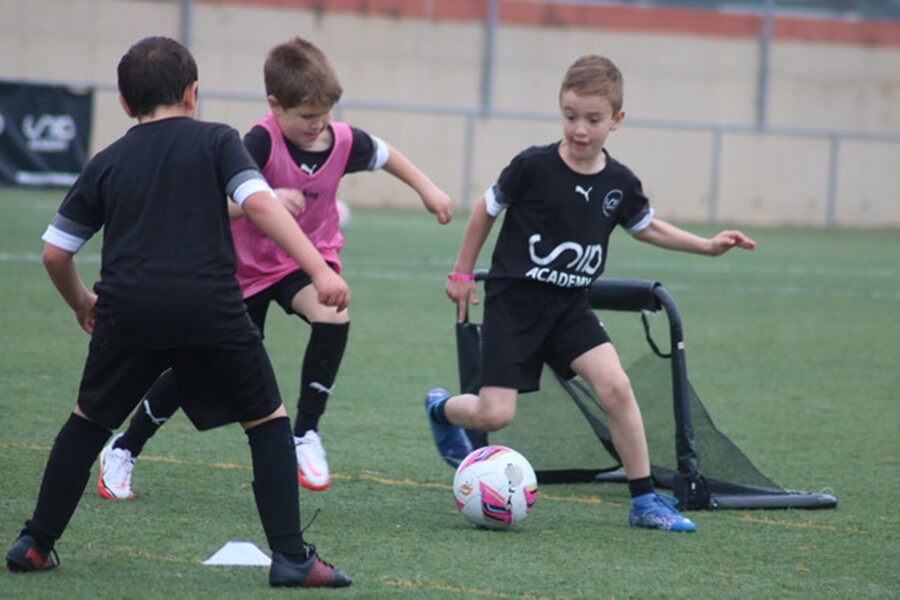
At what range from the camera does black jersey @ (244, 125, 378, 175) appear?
5441 millimetres

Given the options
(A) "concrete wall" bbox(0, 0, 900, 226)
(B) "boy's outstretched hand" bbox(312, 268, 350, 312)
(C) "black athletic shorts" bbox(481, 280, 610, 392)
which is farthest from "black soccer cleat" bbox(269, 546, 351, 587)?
(A) "concrete wall" bbox(0, 0, 900, 226)

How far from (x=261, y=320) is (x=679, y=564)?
1.97 meters

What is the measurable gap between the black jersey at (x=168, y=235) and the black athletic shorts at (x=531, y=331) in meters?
1.51

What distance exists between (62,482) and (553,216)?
2018 mm

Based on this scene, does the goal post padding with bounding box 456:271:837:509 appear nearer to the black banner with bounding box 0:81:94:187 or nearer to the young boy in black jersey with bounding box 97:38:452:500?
the young boy in black jersey with bounding box 97:38:452:500

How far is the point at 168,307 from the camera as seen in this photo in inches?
154

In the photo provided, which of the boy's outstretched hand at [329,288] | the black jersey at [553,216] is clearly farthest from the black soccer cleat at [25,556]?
the black jersey at [553,216]

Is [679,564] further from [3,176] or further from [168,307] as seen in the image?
[3,176]

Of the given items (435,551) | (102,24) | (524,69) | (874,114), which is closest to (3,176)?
(102,24)

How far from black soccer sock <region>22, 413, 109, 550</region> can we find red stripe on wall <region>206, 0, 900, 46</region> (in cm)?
2449

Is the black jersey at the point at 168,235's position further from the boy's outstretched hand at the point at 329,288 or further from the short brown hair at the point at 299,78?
the short brown hair at the point at 299,78

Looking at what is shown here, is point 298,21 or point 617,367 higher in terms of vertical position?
point 298,21

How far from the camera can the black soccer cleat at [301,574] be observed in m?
4.01

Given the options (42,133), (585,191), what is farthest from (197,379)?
(42,133)
